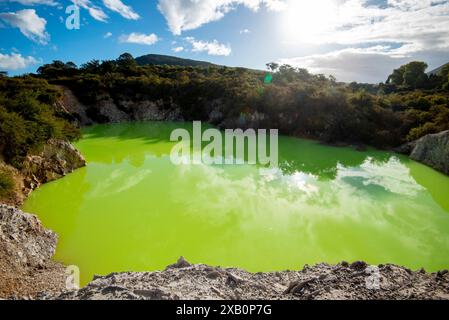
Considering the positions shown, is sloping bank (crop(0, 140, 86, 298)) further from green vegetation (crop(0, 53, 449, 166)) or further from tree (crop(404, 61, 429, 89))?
tree (crop(404, 61, 429, 89))

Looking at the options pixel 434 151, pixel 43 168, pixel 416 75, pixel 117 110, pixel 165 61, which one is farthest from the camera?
pixel 165 61

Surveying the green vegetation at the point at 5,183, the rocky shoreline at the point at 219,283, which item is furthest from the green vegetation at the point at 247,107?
the rocky shoreline at the point at 219,283

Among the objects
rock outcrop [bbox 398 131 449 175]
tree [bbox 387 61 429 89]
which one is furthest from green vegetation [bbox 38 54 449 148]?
tree [bbox 387 61 429 89]

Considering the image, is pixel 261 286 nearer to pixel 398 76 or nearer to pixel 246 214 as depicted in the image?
pixel 246 214

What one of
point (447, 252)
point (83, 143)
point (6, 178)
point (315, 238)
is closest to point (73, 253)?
point (6, 178)

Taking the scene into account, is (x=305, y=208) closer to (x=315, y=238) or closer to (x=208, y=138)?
(x=315, y=238)

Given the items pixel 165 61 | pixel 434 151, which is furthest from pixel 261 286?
pixel 165 61

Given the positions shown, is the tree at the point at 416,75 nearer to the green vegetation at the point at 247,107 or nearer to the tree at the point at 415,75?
the tree at the point at 415,75
